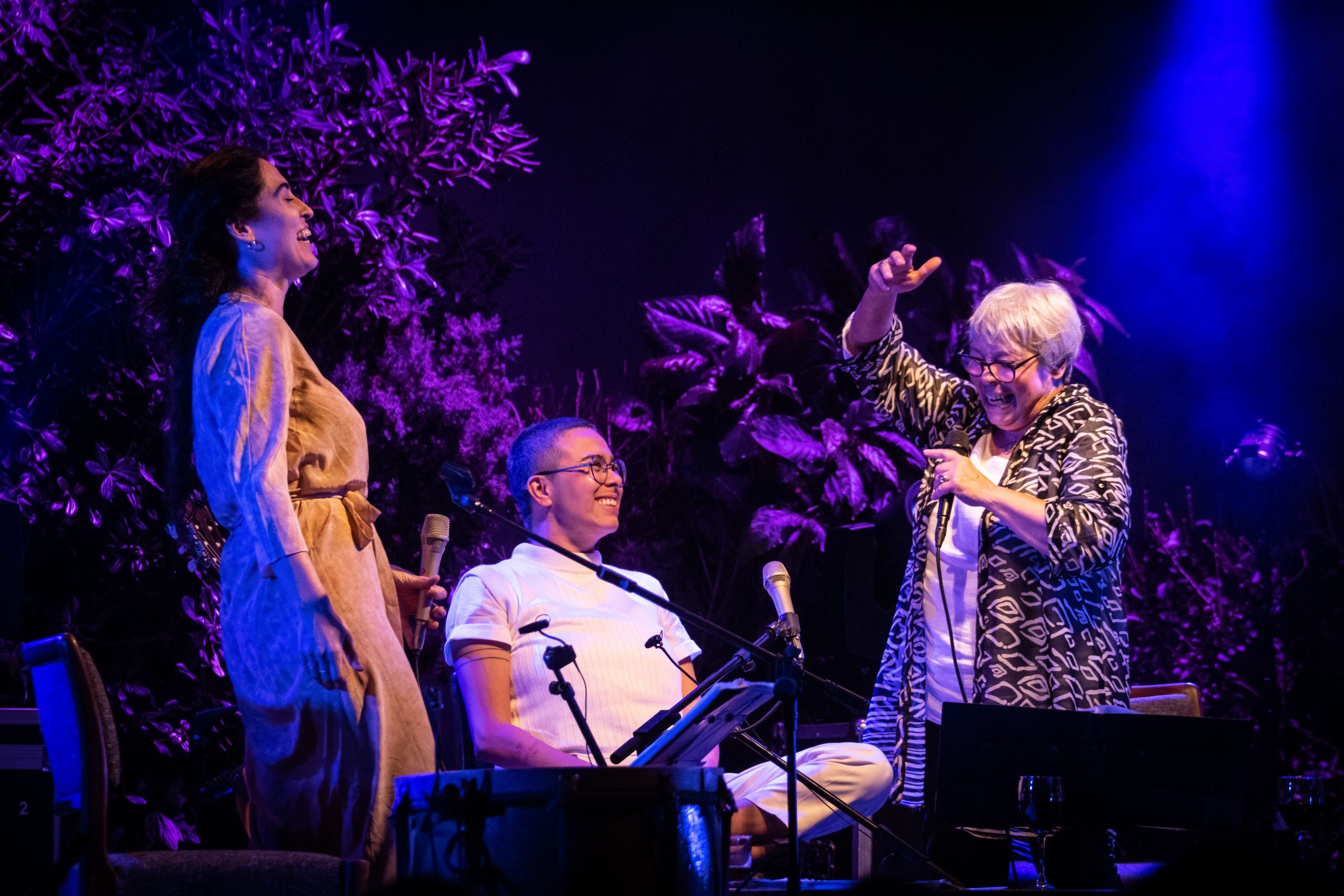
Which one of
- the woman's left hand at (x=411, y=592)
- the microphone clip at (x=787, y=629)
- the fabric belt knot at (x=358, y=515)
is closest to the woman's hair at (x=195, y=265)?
the fabric belt knot at (x=358, y=515)

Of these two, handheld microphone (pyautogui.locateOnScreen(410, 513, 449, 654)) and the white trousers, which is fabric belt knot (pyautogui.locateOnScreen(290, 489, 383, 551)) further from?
the white trousers

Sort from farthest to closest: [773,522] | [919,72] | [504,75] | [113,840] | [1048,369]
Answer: [919,72], [773,522], [504,75], [113,840], [1048,369]

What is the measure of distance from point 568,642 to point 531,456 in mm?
585

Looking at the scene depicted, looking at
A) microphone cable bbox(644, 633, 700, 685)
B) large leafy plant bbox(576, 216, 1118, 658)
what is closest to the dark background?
large leafy plant bbox(576, 216, 1118, 658)

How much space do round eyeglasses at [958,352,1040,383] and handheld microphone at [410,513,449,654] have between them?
1360 mm

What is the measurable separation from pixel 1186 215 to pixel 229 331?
6049 mm

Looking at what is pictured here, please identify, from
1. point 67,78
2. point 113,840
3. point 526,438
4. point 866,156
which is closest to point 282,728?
point 526,438

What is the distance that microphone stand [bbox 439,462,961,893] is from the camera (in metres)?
2.29

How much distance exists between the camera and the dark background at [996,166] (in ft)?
22.7

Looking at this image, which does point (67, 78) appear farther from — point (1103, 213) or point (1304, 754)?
point (1304, 754)

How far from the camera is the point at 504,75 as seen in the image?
5355 millimetres

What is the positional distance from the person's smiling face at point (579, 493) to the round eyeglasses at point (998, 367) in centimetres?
99

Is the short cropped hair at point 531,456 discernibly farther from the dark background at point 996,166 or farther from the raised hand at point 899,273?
the dark background at point 996,166

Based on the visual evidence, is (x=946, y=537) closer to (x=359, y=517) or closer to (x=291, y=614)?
(x=359, y=517)
